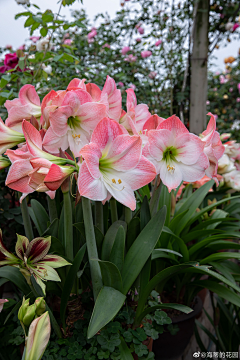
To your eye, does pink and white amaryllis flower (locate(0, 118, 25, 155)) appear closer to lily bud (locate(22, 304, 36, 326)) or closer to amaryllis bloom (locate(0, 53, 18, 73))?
lily bud (locate(22, 304, 36, 326))

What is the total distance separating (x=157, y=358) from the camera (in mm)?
921

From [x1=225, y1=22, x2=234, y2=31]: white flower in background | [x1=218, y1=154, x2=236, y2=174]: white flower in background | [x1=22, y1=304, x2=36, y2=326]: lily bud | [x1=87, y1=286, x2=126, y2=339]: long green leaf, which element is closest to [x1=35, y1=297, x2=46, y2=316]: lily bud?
[x1=22, y1=304, x2=36, y2=326]: lily bud

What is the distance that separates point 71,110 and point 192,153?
0.29m

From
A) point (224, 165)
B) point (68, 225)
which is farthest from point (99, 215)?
point (224, 165)

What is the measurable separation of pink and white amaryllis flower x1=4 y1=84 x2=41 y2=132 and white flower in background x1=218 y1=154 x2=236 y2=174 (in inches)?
45.8

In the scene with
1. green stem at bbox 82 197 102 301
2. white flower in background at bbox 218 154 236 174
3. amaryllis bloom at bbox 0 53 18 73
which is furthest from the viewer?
white flower in background at bbox 218 154 236 174

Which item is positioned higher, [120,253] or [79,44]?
[79,44]

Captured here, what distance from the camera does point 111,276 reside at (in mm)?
617

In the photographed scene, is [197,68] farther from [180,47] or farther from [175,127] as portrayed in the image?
[175,127]

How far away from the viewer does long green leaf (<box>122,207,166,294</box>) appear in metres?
0.66

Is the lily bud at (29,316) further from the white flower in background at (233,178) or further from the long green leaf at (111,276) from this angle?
the white flower in background at (233,178)

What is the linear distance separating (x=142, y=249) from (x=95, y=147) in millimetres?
310

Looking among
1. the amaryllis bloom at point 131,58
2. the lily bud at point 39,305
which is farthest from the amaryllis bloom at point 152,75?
the lily bud at point 39,305

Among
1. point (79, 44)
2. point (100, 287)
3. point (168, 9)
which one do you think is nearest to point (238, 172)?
point (100, 287)
